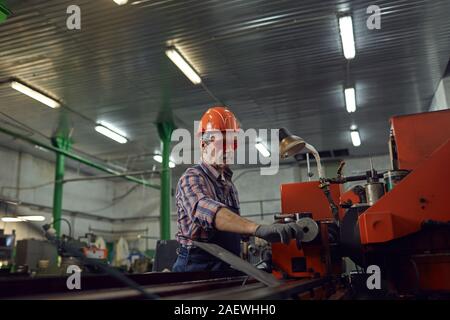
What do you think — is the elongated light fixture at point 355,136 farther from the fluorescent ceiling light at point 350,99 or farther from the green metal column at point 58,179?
the green metal column at point 58,179

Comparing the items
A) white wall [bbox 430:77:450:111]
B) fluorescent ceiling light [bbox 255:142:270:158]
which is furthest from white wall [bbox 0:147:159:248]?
white wall [bbox 430:77:450:111]

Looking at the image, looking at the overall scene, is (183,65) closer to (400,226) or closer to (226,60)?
(226,60)

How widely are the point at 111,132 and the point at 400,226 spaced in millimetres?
9078

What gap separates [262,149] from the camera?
11484mm

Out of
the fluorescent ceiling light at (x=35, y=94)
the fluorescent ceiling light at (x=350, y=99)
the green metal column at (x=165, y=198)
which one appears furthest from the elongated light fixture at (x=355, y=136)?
the fluorescent ceiling light at (x=35, y=94)

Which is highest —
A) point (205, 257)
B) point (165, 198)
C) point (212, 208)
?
point (165, 198)

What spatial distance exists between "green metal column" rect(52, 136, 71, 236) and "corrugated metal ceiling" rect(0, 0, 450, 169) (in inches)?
17.4

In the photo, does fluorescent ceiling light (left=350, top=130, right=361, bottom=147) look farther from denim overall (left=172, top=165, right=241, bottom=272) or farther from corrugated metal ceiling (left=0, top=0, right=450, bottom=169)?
denim overall (left=172, top=165, right=241, bottom=272)

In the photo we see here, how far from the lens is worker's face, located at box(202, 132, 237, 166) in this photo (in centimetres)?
221

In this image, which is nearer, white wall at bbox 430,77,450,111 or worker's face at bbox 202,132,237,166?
worker's face at bbox 202,132,237,166

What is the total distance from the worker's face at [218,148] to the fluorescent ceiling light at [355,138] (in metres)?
8.83

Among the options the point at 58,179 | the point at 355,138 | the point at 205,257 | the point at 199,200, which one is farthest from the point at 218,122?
the point at 355,138

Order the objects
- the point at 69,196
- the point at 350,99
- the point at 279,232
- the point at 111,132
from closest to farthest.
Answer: the point at 279,232
the point at 350,99
the point at 111,132
the point at 69,196

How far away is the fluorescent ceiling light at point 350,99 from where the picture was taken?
7.96 m
